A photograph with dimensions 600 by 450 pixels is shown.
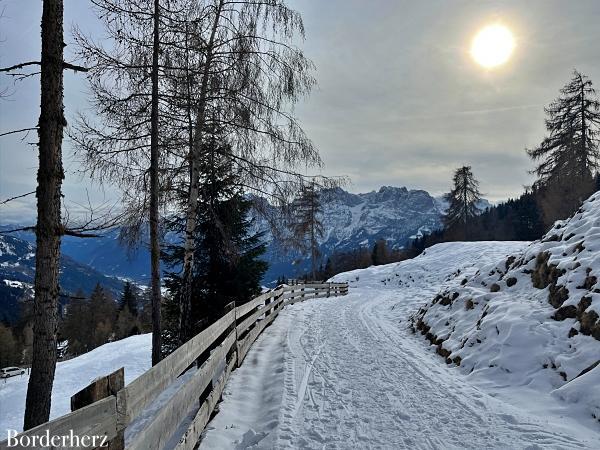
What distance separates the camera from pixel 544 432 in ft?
14.8

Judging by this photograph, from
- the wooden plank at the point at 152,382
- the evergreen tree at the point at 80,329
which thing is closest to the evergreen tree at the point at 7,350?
the evergreen tree at the point at 80,329

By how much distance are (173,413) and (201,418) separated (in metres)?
1.02

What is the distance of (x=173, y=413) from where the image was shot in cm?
353

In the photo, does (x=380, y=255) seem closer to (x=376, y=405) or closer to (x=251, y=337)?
(x=251, y=337)

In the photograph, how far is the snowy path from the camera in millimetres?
4363

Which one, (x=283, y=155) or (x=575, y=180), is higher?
(x=575, y=180)

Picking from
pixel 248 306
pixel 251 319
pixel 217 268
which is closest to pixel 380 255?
pixel 217 268

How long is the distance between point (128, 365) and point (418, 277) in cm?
2121

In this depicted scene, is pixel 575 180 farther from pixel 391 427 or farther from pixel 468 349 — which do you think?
pixel 391 427

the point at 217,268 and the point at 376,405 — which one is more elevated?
the point at 217,268

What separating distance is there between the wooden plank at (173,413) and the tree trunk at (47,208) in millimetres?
2083

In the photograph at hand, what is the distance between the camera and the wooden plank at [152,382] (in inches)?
102

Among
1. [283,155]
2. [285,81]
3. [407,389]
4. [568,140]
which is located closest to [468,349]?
[407,389]

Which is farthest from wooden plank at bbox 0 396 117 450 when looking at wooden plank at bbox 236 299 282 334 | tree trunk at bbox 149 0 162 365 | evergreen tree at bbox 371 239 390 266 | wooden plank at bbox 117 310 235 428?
evergreen tree at bbox 371 239 390 266
